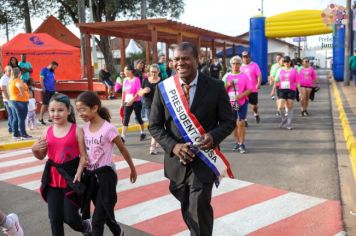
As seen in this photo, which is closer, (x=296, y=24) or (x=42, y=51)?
(x=42, y=51)

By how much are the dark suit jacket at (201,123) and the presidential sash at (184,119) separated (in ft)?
0.15

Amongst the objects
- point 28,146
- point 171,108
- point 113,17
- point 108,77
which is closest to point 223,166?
point 171,108

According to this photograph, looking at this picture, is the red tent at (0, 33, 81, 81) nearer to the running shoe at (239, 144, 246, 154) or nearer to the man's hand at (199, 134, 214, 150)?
the running shoe at (239, 144, 246, 154)

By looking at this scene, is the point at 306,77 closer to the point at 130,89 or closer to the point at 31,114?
the point at 130,89

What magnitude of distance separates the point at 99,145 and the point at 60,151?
1.10 ft

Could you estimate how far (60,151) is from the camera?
3486 millimetres

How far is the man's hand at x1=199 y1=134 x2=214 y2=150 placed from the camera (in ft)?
9.82

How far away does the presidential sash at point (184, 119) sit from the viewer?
3.10 metres

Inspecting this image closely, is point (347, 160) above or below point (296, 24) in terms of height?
below

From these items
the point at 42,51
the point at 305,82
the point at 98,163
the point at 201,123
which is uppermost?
the point at 42,51

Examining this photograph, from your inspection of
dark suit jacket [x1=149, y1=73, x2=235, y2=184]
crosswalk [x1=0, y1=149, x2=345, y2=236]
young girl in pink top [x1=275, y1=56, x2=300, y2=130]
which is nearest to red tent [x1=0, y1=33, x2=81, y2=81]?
young girl in pink top [x1=275, y1=56, x2=300, y2=130]

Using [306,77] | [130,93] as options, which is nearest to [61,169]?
[130,93]

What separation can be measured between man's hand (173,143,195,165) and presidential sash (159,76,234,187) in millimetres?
113

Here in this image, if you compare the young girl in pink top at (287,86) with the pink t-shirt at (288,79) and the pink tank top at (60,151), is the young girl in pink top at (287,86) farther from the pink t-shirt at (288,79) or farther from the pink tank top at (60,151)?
the pink tank top at (60,151)
